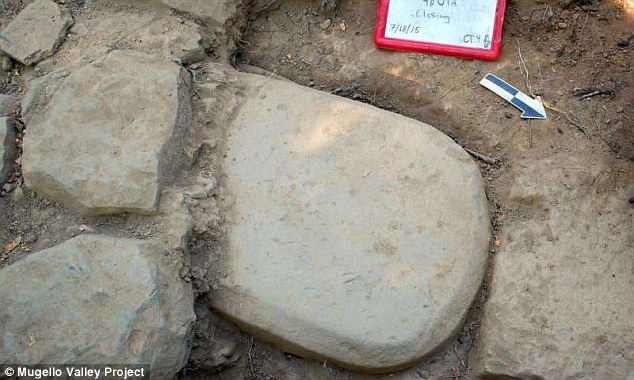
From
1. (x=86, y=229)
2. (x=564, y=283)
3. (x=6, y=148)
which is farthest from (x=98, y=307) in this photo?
(x=564, y=283)

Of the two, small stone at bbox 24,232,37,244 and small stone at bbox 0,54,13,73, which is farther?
small stone at bbox 0,54,13,73

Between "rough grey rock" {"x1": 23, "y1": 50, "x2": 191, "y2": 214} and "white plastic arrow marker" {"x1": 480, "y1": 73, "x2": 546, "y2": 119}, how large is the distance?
89 cm

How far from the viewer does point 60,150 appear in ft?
6.13

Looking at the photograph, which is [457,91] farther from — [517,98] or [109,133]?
[109,133]

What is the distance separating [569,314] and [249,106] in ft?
3.31

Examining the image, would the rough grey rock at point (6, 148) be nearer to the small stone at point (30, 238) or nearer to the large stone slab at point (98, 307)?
the small stone at point (30, 238)

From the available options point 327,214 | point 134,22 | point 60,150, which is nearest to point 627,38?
point 327,214

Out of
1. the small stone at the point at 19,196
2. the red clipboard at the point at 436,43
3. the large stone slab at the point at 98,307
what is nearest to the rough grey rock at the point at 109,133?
the small stone at the point at 19,196

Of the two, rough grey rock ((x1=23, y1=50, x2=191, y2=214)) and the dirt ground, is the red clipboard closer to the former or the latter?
the dirt ground

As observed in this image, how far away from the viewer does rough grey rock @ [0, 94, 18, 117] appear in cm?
202

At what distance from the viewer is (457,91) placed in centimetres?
222

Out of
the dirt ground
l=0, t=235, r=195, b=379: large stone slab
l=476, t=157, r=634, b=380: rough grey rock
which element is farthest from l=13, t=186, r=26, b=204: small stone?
l=476, t=157, r=634, b=380: rough grey rock

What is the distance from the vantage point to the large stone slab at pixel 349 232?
179 centimetres

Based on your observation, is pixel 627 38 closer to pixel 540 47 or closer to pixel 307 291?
pixel 540 47
